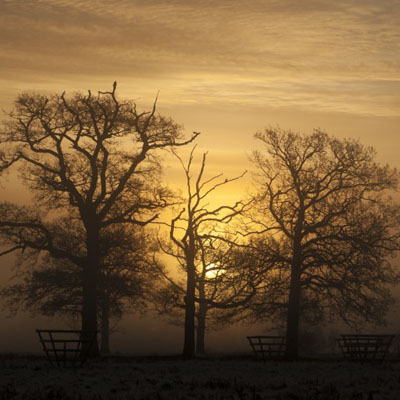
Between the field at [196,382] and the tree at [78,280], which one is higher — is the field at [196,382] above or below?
below

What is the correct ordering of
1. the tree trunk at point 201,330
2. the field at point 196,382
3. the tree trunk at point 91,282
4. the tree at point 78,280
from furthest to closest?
the tree trunk at point 201,330
the tree at point 78,280
the tree trunk at point 91,282
the field at point 196,382

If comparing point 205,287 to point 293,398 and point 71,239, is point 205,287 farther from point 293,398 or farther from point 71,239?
point 293,398

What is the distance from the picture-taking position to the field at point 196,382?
16344 mm

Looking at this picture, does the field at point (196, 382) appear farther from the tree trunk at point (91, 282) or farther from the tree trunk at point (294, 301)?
the tree trunk at point (294, 301)

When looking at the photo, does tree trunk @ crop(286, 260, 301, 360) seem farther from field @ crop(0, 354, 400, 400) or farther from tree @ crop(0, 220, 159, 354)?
field @ crop(0, 354, 400, 400)

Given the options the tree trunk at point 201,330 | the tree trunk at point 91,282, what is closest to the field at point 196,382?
the tree trunk at point 91,282

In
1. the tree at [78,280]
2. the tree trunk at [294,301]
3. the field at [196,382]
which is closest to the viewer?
the field at [196,382]

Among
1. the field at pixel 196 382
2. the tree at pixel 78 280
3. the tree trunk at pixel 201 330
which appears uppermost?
the tree at pixel 78 280

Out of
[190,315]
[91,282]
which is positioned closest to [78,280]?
[91,282]

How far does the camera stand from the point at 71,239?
38938 mm

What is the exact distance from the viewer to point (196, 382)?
1864cm

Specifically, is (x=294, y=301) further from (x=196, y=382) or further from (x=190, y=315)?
(x=196, y=382)

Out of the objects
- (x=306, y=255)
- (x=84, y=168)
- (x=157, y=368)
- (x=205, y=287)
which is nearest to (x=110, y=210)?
(x=84, y=168)

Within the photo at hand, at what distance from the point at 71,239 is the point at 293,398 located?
24888mm
